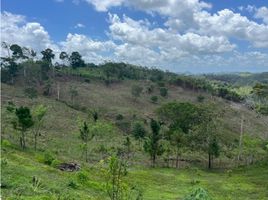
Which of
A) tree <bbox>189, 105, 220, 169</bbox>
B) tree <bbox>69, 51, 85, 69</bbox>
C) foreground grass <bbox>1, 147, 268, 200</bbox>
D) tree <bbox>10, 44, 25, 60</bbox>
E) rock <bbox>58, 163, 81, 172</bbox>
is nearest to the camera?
foreground grass <bbox>1, 147, 268, 200</bbox>

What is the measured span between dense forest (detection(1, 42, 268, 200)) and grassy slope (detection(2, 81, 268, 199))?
20 centimetres

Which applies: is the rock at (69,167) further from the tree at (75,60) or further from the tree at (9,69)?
the tree at (75,60)

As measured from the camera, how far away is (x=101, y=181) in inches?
1681

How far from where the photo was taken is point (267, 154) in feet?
299

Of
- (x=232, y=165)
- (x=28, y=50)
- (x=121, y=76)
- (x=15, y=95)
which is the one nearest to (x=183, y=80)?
(x=121, y=76)

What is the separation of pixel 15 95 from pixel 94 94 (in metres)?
27.1

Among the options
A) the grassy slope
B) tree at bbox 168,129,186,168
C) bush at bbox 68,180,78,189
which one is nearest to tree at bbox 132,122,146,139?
the grassy slope

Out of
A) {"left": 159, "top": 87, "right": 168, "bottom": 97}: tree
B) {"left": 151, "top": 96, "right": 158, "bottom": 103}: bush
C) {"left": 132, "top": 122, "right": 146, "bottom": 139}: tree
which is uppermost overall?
{"left": 159, "top": 87, "right": 168, "bottom": 97}: tree

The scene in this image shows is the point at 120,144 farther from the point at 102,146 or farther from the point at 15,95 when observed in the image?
the point at 15,95

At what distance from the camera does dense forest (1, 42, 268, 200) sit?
3497 centimetres

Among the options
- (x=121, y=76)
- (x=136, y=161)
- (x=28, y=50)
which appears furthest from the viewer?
(x=121, y=76)

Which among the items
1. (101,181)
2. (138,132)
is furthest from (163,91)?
(101,181)

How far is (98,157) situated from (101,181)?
30808 millimetres

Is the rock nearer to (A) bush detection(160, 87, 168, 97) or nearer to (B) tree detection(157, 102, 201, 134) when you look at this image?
(B) tree detection(157, 102, 201, 134)
